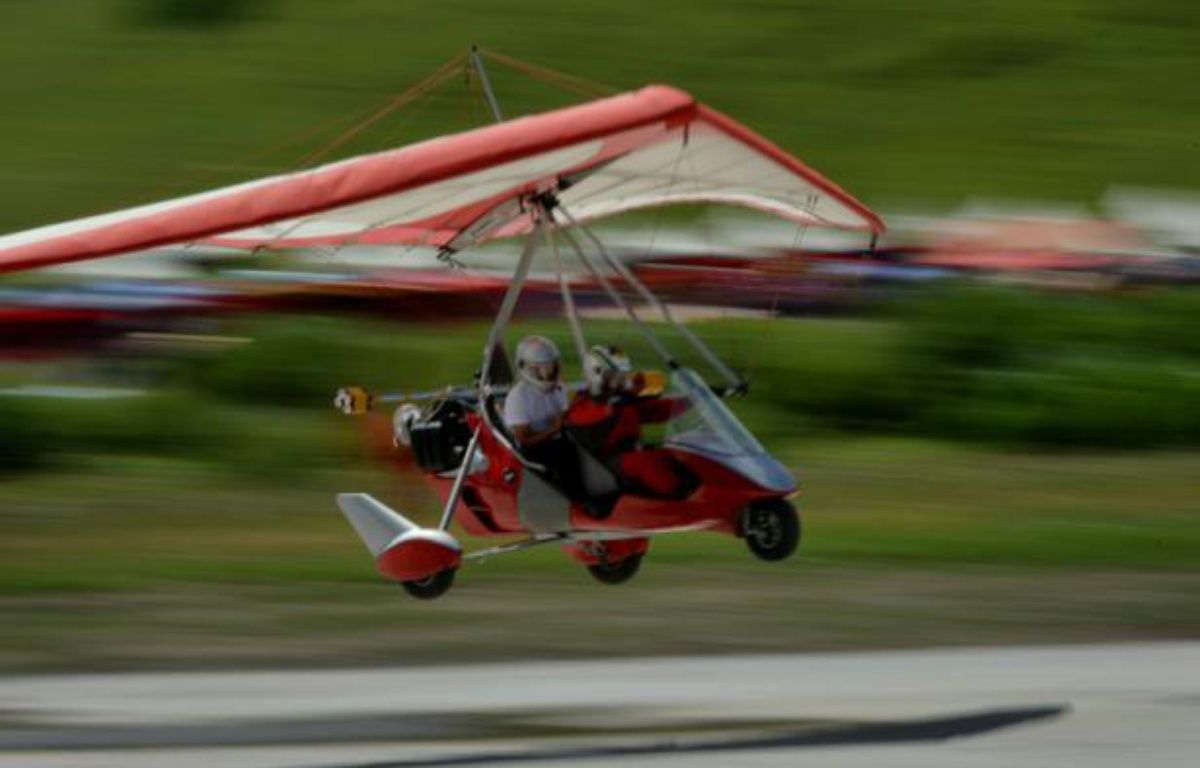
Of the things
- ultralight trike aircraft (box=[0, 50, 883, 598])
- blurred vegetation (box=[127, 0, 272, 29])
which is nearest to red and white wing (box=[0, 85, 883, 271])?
ultralight trike aircraft (box=[0, 50, 883, 598])

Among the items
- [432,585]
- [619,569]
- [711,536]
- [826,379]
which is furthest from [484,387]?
[826,379]

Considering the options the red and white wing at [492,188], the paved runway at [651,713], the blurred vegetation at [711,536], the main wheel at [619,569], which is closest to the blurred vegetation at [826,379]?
the blurred vegetation at [711,536]

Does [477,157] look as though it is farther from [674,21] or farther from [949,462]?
[674,21]

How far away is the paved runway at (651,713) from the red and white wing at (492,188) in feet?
8.44

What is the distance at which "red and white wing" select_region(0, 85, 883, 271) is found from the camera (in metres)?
9.71

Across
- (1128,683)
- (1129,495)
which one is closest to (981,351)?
(1129,495)

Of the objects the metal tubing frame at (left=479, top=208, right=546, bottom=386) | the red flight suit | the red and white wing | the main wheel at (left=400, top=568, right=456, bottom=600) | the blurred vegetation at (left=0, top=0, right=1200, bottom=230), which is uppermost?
the blurred vegetation at (left=0, top=0, right=1200, bottom=230)

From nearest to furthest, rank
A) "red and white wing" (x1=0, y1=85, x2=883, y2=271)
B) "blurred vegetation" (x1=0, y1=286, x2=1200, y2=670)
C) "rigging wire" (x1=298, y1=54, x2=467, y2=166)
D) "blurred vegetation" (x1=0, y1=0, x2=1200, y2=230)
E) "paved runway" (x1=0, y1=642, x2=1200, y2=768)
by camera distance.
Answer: "red and white wing" (x1=0, y1=85, x2=883, y2=271)
"paved runway" (x1=0, y1=642, x2=1200, y2=768)
"rigging wire" (x1=298, y1=54, x2=467, y2=166)
"blurred vegetation" (x1=0, y1=286, x2=1200, y2=670)
"blurred vegetation" (x1=0, y1=0, x2=1200, y2=230)

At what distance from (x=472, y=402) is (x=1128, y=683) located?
15.1 feet

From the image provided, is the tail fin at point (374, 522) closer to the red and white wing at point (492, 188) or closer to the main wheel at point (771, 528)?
the red and white wing at point (492, 188)

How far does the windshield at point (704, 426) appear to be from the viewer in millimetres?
10305

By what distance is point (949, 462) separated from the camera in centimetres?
1992

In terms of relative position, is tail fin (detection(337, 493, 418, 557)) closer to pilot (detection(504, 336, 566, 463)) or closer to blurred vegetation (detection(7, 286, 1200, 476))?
pilot (detection(504, 336, 566, 463))

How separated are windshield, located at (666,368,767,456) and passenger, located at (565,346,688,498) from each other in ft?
0.20
